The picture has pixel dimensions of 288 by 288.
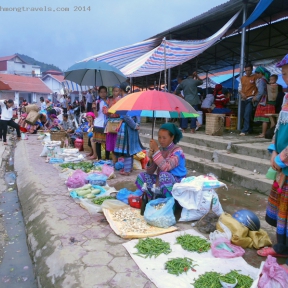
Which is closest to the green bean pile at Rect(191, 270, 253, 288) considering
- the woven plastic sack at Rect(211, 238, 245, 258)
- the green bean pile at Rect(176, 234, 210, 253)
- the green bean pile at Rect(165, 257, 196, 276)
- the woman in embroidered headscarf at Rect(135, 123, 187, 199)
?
the green bean pile at Rect(165, 257, 196, 276)

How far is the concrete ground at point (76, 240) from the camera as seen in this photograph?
2436 mm

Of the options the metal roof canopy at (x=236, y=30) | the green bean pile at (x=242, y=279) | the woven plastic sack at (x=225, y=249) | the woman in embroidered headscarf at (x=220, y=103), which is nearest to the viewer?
the green bean pile at (x=242, y=279)

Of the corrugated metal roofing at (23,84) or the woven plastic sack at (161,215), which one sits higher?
the corrugated metal roofing at (23,84)

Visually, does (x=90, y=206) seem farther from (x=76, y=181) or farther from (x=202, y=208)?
(x=202, y=208)

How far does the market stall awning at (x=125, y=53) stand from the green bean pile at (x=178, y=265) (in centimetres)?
780

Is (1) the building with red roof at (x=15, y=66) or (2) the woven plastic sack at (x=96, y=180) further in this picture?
(1) the building with red roof at (x=15, y=66)

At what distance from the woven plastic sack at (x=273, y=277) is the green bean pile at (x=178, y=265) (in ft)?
2.09

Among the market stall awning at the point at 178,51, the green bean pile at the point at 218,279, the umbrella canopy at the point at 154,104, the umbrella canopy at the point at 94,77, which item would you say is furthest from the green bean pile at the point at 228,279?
the market stall awning at the point at 178,51

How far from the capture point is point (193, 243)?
9.53ft

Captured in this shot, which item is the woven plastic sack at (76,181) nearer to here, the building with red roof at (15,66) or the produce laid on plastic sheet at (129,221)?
the produce laid on plastic sheet at (129,221)

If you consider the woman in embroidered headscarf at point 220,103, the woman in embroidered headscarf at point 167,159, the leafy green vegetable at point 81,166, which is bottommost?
the leafy green vegetable at point 81,166

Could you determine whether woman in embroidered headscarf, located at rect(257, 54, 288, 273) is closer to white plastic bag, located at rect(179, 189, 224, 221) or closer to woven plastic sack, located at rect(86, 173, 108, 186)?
white plastic bag, located at rect(179, 189, 224, 221)

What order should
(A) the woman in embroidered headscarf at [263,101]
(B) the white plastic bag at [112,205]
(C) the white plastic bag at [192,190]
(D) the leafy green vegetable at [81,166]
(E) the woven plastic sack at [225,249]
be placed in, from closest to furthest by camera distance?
(E) the woven plastic sack at [225,249] < (C) the white plastic bag at [192,190] < (B) the white plastic bag at [112,205] < (D) the leafy green vegetable at [81,166] < (A) the woman in embroidered headscarf at [263,101]

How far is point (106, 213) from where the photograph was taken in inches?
143
